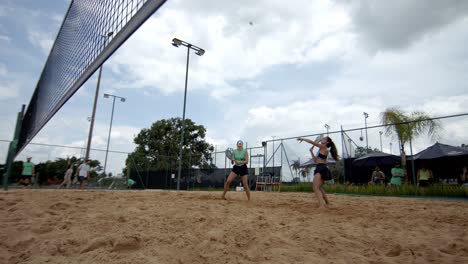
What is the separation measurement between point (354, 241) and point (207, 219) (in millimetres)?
1723

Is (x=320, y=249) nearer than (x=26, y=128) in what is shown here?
Yes

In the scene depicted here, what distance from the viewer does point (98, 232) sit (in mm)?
2959

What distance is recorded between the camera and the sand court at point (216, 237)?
7.80ft

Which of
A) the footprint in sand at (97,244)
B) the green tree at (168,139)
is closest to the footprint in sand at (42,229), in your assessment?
the footprint in sand at (97,244)

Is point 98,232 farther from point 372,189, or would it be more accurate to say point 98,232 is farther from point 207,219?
point 372,189

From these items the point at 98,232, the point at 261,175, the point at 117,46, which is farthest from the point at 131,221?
the point at 261,175

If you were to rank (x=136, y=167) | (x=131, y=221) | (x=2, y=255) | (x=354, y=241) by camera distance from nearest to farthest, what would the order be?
(x=2, y=255) < (x=354, y=241) < (x=131, y=221) < (x=136, y=167)

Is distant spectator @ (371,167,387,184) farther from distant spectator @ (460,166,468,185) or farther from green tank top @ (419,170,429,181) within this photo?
distant spectator @ (460,166,468,185)

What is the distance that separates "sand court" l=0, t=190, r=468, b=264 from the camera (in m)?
2.38

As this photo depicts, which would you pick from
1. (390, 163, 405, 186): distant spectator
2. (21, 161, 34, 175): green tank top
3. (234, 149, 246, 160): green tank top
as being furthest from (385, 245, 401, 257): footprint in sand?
(21, 161, 34, 175): green tank top

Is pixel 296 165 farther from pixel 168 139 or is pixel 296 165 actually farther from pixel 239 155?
pixel 168 139

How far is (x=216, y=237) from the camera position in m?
2.83

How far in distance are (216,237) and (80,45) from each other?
633 cm

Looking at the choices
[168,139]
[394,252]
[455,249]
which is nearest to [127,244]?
[394,252]
